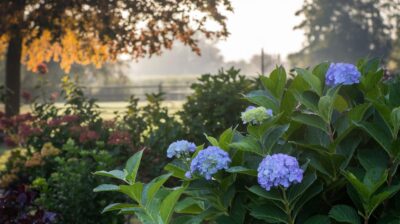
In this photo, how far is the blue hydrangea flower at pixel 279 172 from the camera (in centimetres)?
200

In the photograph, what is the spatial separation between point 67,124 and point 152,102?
3.83 feet

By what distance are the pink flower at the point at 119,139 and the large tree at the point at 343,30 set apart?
156ft

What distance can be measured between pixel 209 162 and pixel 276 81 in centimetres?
57

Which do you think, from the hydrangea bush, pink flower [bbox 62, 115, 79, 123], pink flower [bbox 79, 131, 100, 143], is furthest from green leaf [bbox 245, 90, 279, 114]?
pink flower [bbox 62, 115, 79, 123]

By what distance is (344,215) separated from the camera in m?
2.15

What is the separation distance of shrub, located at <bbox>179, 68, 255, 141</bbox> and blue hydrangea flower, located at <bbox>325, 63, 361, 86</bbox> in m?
3.96

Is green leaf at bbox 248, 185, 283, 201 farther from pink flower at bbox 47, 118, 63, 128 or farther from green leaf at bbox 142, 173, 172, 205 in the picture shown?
pink flower at bbox 47, 118, 63, 128

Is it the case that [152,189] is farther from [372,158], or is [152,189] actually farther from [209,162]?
[372,158]

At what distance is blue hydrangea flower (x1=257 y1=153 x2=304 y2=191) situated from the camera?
1996 millimetres

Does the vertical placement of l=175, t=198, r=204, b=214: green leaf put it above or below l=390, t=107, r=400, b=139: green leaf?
below

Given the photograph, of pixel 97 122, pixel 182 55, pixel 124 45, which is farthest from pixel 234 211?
pixel 182 55

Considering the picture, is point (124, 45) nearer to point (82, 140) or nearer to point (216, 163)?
point (82, 140)

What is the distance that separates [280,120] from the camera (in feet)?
8.18

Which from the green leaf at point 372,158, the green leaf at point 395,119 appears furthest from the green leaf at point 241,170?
the green leaf at point 395,119
